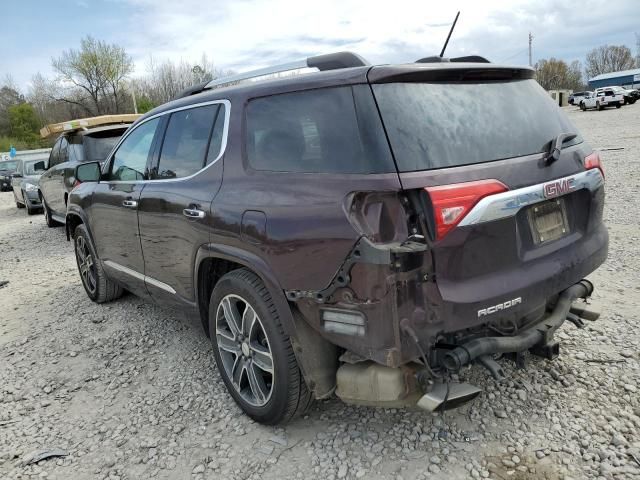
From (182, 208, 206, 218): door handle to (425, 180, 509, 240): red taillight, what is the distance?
4.95 feet

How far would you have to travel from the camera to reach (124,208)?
425cm

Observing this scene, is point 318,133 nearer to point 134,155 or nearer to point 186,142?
point 186,142

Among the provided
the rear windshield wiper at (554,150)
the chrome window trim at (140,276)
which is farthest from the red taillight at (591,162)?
the chrome window trim at (140,276)

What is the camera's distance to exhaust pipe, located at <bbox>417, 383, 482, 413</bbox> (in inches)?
93.0

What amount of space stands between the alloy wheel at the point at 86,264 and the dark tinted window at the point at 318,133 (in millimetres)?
3259

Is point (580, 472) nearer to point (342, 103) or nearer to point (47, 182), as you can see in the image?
point (342, 103)

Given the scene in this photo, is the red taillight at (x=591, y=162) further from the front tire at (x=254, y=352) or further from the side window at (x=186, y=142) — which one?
the side window at (x=186, y=142)

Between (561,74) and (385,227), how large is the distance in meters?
115

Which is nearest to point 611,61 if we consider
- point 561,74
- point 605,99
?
point 561,74

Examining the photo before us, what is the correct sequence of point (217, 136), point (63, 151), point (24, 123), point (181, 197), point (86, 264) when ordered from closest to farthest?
point (217, 136) < point (181, 197) < point (86, 264) < point (63, 151) < point (24, 123)

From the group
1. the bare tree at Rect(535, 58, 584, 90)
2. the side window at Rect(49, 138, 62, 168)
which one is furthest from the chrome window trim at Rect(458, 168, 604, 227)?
the bare tree at Rect(535, 58, 584, 90)

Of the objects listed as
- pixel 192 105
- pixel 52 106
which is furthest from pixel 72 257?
pixel 52 106

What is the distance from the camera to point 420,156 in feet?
7.64

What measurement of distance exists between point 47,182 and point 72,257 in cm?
307
